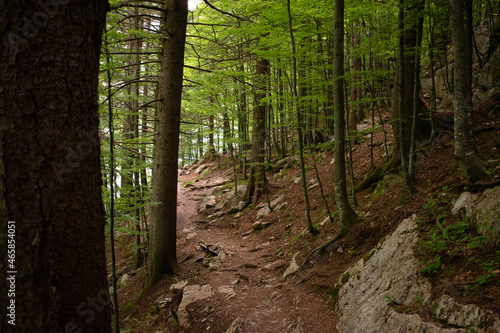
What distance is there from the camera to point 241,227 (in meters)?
11.2

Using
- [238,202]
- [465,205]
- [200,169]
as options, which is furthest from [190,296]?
[200,169]

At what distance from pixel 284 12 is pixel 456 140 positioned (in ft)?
18.5

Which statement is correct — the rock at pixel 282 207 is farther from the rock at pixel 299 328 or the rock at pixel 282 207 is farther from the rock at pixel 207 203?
the rock at pixel 299 328

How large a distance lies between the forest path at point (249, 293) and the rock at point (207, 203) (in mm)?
5005

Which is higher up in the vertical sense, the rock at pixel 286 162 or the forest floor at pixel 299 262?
the rock at pixel 286 162

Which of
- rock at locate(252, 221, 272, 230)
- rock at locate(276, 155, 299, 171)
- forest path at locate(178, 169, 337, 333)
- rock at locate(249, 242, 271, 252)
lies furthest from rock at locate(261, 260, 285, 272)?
rock at locate(276, 155, 299, 171)

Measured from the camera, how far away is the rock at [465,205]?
3.63 metres

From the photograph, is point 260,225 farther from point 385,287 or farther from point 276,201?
point 385,287

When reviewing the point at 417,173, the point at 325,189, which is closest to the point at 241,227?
the point at 325,189

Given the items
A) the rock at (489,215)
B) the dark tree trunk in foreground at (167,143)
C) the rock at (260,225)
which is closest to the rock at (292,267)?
the dark tree trunk in foreground at (167,143)

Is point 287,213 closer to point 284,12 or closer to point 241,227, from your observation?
point 241,227

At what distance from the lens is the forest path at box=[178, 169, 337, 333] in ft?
14.6

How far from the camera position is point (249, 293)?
5695 millimetres

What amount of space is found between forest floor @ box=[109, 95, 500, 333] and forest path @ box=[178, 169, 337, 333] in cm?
2
